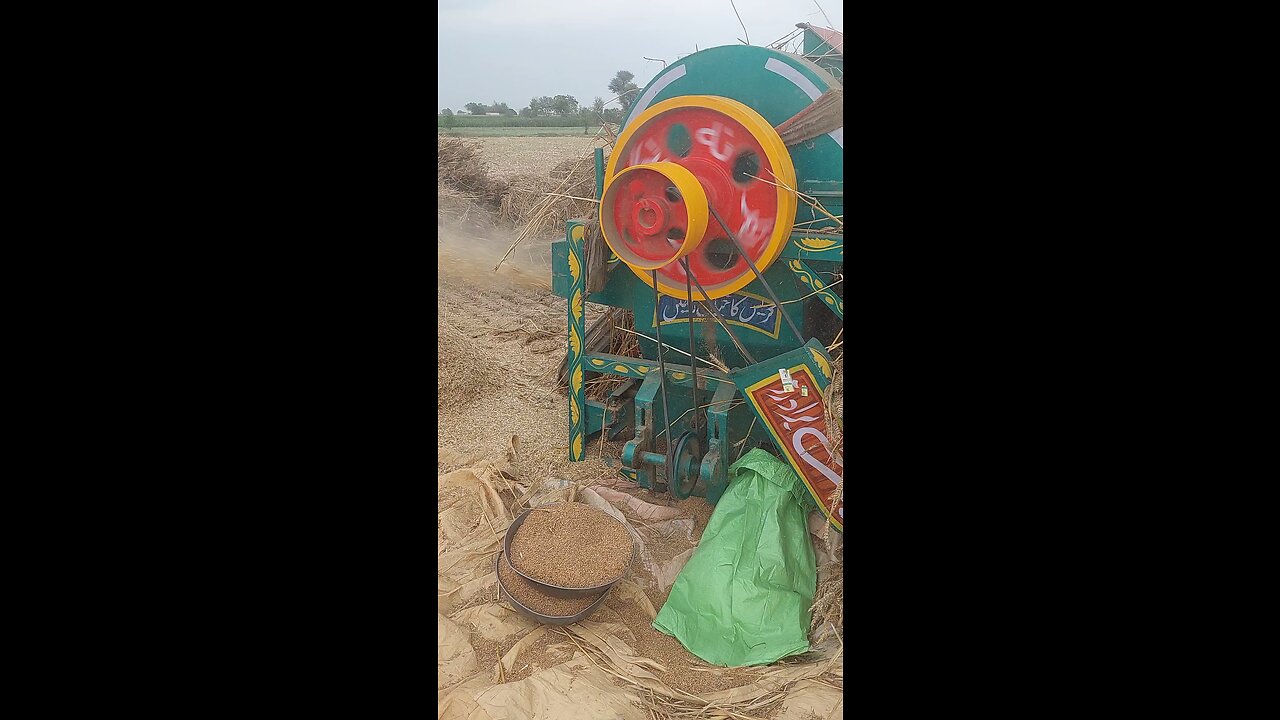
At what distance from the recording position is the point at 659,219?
2957 mm

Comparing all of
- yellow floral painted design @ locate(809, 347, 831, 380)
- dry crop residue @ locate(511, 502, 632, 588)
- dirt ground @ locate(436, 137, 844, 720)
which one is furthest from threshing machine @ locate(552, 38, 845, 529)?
dry crop residue @ locate(511, 502, 632, 588)

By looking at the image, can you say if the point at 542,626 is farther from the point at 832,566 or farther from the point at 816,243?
the point at 816,243

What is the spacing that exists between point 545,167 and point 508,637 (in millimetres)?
7145

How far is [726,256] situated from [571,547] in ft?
4.20

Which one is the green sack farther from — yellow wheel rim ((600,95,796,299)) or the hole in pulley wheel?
yellow wheel rim ((600,95,796,299))

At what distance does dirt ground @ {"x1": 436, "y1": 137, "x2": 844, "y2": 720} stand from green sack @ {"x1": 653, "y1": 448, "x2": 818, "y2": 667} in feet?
0.18

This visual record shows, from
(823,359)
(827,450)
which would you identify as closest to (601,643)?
(827,450)

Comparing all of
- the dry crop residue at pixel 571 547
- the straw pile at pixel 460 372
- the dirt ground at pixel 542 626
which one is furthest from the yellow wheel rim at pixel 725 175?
the straw pile at pixel 460 372

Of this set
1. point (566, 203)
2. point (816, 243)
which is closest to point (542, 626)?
point (816, 243)

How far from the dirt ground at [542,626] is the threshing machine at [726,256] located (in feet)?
1.29

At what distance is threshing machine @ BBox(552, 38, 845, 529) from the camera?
9.73ft

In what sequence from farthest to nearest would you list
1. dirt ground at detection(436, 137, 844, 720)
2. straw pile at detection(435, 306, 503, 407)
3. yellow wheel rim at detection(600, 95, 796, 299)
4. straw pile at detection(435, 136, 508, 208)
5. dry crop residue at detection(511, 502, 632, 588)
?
straw pile at detection(435, 136, 508, 208) → straw pile at detection(435, 306, 503, 407) → yellow wheel rim at detection(600, 95, 796, 299) → dry crop residue at detection(511, 502, 632, 588) → dirt ground at detection(436, 137, 844, 720)

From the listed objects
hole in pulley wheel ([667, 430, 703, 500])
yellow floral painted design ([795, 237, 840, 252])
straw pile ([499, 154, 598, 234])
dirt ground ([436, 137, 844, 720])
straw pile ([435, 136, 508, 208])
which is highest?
straw pile ([435, 136, 508, 208])

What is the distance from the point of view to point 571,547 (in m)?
2.82
